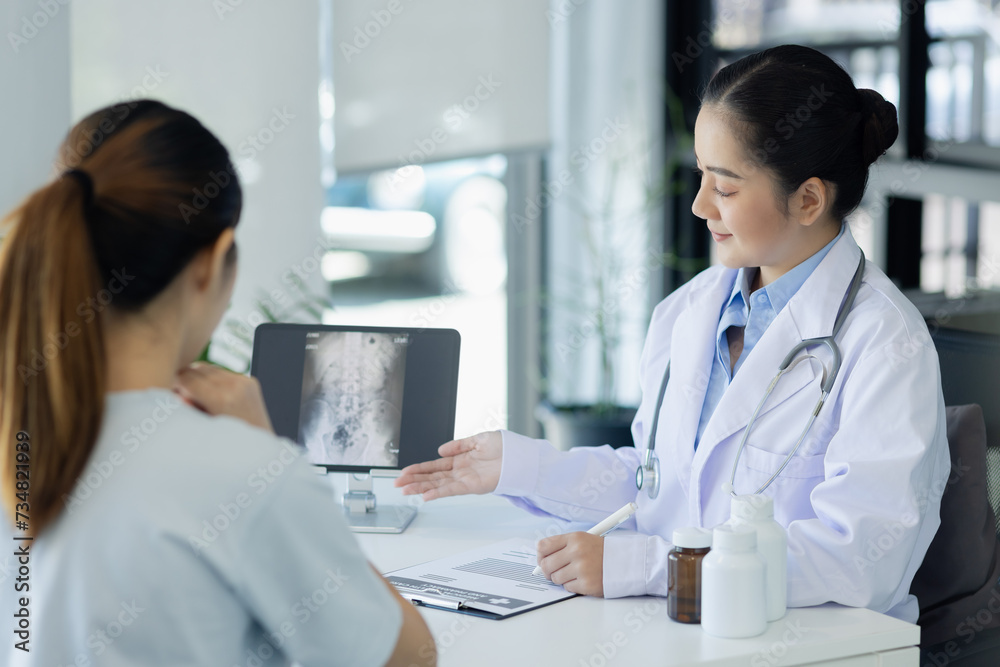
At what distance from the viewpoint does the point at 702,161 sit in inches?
63.8

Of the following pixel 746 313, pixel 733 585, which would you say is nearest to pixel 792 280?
pixel 746 313

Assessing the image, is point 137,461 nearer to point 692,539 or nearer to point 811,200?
point 692,539

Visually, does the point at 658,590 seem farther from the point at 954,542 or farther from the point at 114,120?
the point at 114,120

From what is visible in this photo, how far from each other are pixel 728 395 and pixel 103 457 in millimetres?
984

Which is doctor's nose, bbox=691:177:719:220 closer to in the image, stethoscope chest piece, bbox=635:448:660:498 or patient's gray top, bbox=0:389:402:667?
stethoscope chest piece, bbox=635:448:660:498

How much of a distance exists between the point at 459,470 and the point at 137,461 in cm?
88

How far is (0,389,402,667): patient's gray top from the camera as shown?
2.85 ft

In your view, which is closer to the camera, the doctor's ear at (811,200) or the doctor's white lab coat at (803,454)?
the doctor's white lab coat at (803,454)

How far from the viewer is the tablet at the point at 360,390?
5.80 feet

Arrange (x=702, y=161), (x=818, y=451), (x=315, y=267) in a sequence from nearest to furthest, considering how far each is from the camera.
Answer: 1. (x=818, y=451)
2. (x=702, y=161)
3. (x=315, y=267)

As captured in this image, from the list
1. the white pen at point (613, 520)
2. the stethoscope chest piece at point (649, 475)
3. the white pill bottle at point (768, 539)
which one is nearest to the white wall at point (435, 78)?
the stethoscope chest piece at point (649, 475)

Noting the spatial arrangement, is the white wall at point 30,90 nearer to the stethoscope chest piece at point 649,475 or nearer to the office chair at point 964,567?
the stethoscope chest piece at point 649,475

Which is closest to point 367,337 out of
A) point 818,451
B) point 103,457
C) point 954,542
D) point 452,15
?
point 818,451

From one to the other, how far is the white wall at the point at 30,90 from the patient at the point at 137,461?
168 cm
